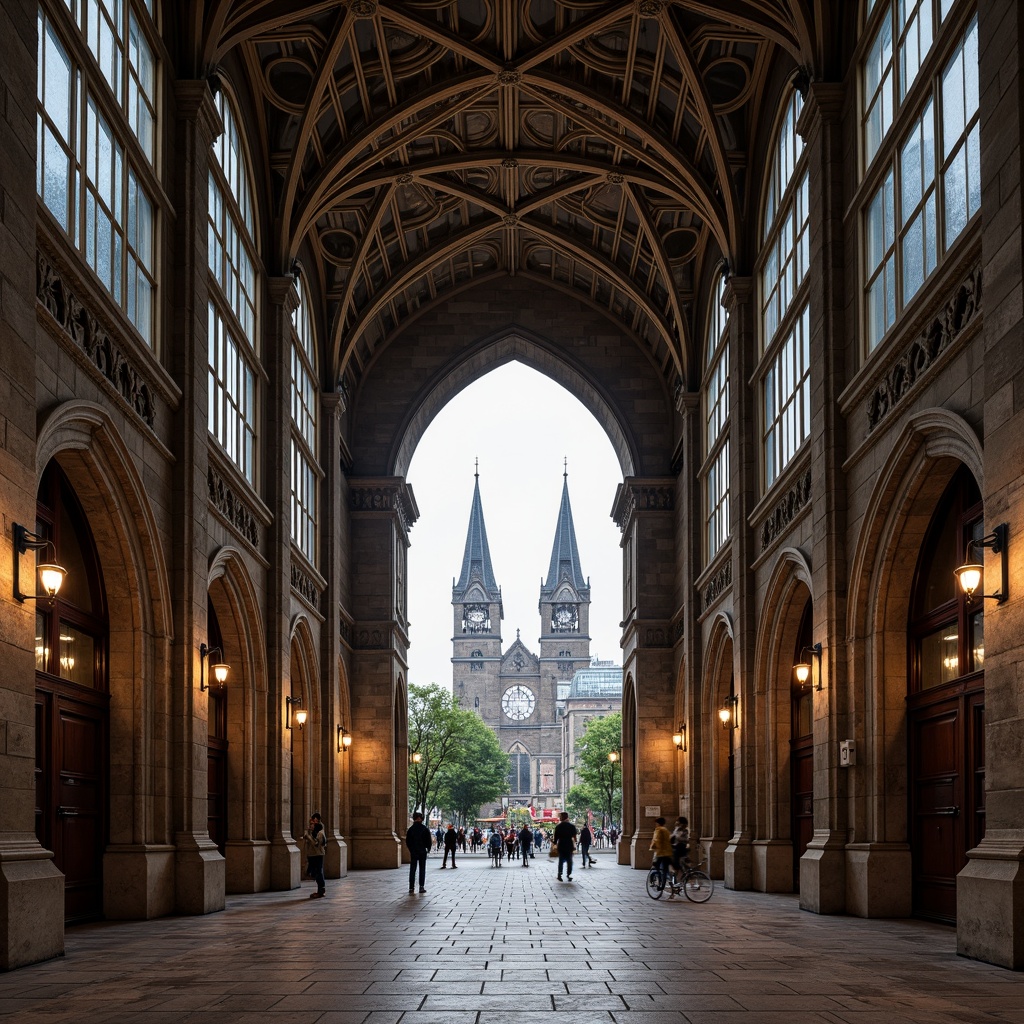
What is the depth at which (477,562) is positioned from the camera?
164 metres

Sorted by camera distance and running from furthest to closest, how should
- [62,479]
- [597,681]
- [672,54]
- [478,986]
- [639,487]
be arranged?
[597,681]
[639,487]
[672,54]
[62,479]
[478,986]

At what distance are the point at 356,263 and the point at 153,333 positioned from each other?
15488 mm

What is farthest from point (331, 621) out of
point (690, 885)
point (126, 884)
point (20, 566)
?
point (20, 566)

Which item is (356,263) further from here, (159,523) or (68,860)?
(68,860)

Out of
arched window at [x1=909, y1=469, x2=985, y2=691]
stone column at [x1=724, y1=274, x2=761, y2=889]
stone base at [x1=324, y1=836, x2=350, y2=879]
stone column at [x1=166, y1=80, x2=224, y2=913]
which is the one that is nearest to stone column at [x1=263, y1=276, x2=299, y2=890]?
stone base at [x1=324, y1=836, x2=350, y2=879]

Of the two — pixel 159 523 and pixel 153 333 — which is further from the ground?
A: pixel 153 333

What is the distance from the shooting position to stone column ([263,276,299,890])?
26609mm

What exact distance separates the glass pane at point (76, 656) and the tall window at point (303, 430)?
1269 cm

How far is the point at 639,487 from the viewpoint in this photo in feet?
132

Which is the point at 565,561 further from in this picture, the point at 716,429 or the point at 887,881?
the point at 887,881

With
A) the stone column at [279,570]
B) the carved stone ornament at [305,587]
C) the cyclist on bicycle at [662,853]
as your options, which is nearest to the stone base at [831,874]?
the cyclist on bicycle at [662,853]

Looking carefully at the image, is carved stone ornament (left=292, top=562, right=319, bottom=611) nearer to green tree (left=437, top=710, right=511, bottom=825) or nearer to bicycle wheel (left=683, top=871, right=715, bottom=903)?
bicycle wheel (left=683, top=871, right=715, bottom=903)

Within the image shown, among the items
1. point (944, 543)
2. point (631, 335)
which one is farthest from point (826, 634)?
point (631, 335)

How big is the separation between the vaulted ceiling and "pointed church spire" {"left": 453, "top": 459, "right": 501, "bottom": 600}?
12604 centimetres
